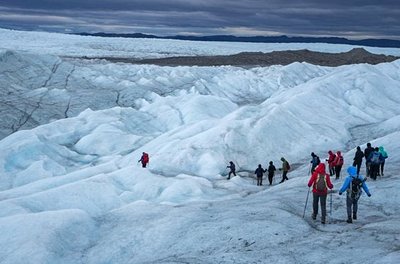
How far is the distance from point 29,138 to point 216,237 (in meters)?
22.7

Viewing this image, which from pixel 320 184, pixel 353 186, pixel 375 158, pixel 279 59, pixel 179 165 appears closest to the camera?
pixel 320 184

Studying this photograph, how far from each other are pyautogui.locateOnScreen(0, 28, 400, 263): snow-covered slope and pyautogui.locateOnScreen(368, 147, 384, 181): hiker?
44cm

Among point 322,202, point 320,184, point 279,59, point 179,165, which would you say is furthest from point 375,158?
point 279,59

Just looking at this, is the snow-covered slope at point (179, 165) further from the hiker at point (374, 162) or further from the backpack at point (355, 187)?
the backpack at point (355, 187)

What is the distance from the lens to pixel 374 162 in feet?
54.0

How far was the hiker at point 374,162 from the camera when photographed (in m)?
16.1

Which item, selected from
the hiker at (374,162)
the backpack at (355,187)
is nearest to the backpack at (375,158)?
the hiker at (374,162)

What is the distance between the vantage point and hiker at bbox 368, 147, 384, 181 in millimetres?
16141

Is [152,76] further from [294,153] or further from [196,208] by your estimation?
[196,208]

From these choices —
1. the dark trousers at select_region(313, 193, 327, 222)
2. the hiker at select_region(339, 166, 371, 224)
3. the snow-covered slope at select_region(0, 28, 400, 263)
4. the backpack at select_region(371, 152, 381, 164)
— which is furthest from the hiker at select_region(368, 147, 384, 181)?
the dark trousers at select_region(313, 193, 327, 222)

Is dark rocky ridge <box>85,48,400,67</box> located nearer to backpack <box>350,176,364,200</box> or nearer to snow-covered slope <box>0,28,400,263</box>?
snow-covered slope <box>0,28,400,263</box>

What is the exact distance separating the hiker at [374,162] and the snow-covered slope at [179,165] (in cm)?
44

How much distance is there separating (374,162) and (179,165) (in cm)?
1180

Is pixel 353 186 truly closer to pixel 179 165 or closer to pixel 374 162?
pixel 374 162
